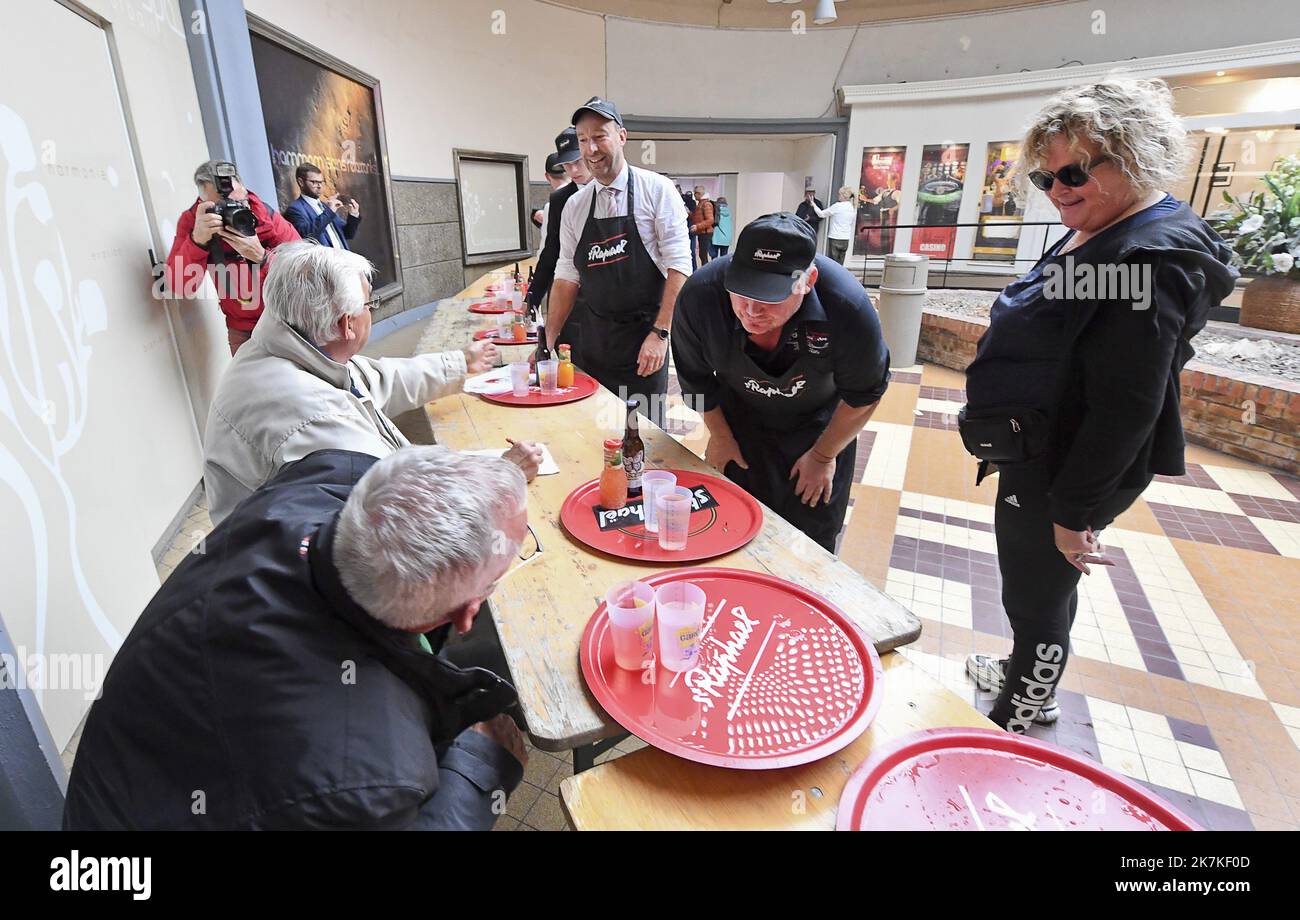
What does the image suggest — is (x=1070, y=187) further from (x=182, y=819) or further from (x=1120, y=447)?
(x=182, y=819)

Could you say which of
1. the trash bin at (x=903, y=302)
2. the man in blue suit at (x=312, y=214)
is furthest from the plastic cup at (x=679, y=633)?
the trash bin at (x=903, y=302)

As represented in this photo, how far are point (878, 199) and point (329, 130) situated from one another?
963 cm

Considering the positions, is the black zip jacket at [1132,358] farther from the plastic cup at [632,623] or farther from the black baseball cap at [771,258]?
the plastic cup at [632,623]

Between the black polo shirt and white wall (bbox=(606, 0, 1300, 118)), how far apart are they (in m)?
11.0

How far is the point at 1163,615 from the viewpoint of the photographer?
2684 mm

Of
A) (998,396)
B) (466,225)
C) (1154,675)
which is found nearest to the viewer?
(998,396)

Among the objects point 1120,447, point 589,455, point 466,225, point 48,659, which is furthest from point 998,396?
point 466,225

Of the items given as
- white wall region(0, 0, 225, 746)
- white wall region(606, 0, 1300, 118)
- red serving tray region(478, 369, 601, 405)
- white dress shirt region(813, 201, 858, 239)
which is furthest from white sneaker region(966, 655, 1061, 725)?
white wall region(606, 0, 1300, 118)

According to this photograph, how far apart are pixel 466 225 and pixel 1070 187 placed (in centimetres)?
846

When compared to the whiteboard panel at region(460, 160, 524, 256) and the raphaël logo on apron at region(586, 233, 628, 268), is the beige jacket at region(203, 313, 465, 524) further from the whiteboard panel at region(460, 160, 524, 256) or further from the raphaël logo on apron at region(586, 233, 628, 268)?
the whiteboard panel at region(460, 160, 524, 256)

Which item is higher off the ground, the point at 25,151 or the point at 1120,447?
the point at 25,151

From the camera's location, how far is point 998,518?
5.88 ft

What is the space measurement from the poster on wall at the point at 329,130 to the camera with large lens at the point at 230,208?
181 centimetres

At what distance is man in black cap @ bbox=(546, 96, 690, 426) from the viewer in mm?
2848
